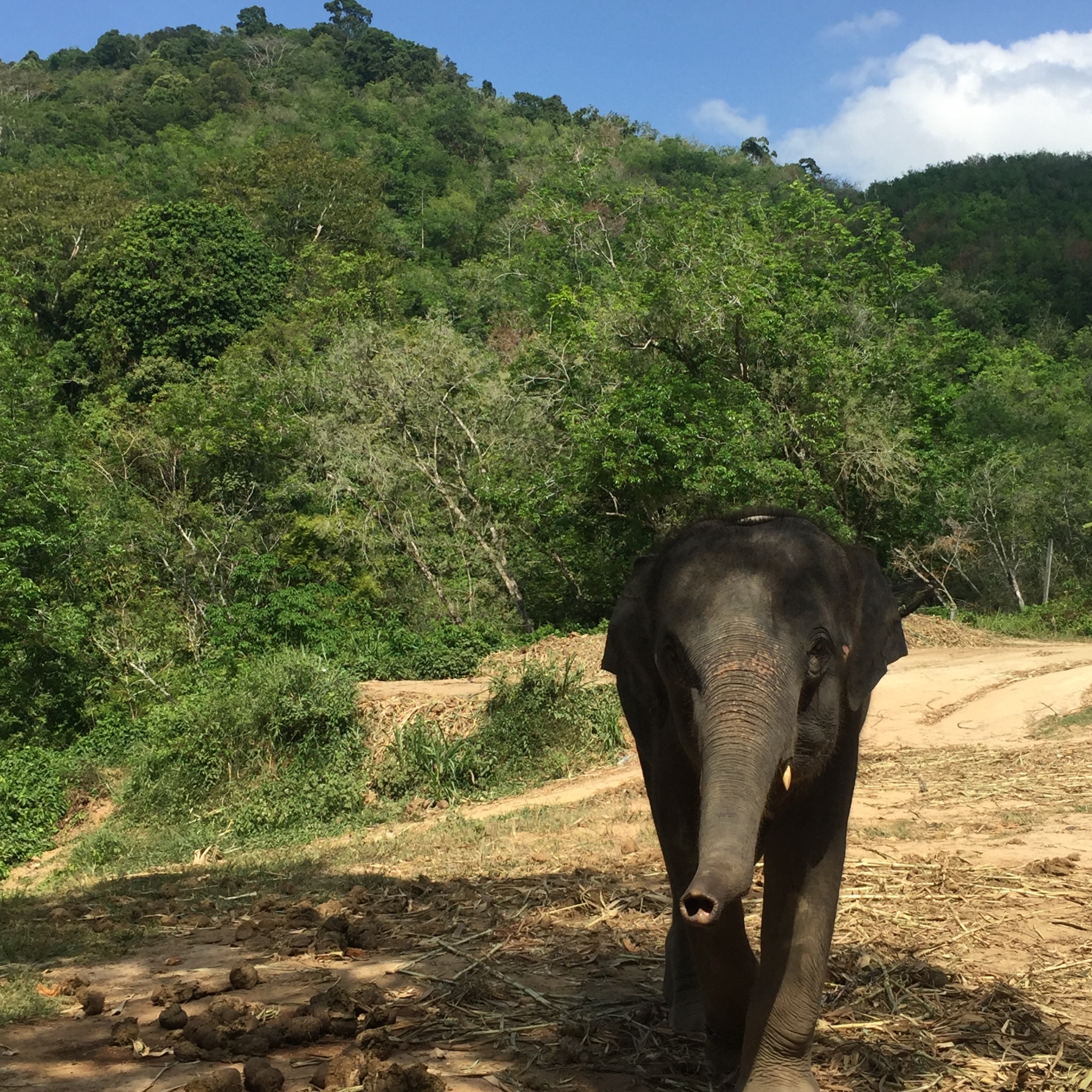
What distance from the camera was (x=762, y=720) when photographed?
3.25 m

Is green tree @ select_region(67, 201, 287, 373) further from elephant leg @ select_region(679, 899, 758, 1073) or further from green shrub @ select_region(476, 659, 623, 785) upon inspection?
elephant leg @ select_region(679, 899, 758, 1073)

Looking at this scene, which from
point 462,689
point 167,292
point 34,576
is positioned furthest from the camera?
point 167,292

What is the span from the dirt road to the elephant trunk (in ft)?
5.47

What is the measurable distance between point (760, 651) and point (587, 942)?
10.9 feet

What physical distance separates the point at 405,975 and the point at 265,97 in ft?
330

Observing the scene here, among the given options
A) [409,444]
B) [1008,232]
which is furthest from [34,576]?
[1008,232]

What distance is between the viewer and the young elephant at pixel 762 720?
3322mm

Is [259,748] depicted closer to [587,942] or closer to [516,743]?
[516,743]

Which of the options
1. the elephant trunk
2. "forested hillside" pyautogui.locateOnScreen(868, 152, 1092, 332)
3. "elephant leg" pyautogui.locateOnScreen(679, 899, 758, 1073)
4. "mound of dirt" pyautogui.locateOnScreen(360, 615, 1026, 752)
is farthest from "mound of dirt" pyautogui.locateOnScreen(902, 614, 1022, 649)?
"forested hillside" pyautogui.locateOnScreen(868, 152, 1092, 332)

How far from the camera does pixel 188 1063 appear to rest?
4.29 meters

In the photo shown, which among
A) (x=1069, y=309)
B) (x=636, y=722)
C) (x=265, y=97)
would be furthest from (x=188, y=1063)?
(x=265, y=97)

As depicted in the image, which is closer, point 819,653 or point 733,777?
point 733,777

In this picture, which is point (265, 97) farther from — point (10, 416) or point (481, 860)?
point (481, 860)

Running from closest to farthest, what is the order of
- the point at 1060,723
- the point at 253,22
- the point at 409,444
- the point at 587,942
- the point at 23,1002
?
the point at 23,1002 → the point at 587,942 → the point at 1060,723 → the point at 409,444 → the point at 253,22
